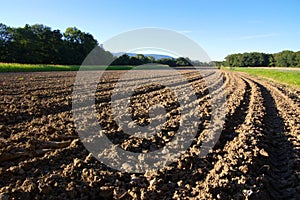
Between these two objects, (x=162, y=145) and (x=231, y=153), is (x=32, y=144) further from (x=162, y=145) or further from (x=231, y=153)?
(x=231, y=153)

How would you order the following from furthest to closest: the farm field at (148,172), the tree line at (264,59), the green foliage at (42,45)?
the tree line at (264,59) < the green foliage at (42,45) < the farm field at (148,172)

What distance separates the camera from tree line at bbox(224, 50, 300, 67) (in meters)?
89.2

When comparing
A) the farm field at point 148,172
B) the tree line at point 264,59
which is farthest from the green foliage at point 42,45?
the tree line at point 264,59

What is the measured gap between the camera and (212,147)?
505cm

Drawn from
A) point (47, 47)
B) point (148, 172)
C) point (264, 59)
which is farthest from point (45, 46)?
point (264, 59)

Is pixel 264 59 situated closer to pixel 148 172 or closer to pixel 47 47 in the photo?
pixel 47 47

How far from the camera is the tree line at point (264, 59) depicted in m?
89.2

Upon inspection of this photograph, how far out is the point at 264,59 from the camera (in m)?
104

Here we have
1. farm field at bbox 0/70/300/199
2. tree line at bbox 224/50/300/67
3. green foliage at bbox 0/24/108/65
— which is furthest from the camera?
tree line at bbox 224/50/300/67

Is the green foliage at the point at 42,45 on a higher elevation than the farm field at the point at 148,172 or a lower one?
higher

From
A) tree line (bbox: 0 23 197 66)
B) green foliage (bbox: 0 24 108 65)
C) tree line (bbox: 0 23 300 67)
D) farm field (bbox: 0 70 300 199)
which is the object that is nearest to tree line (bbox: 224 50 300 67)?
tree line (bbox: 0 23 300 67)

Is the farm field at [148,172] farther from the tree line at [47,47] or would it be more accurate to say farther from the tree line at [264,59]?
the tree line at [264,59]

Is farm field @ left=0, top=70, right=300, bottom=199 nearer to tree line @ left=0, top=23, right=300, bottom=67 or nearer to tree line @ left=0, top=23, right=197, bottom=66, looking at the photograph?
tree line @ left=0, top=23, right=300, bottom=67

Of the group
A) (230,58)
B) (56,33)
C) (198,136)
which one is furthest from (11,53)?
(230,58)
